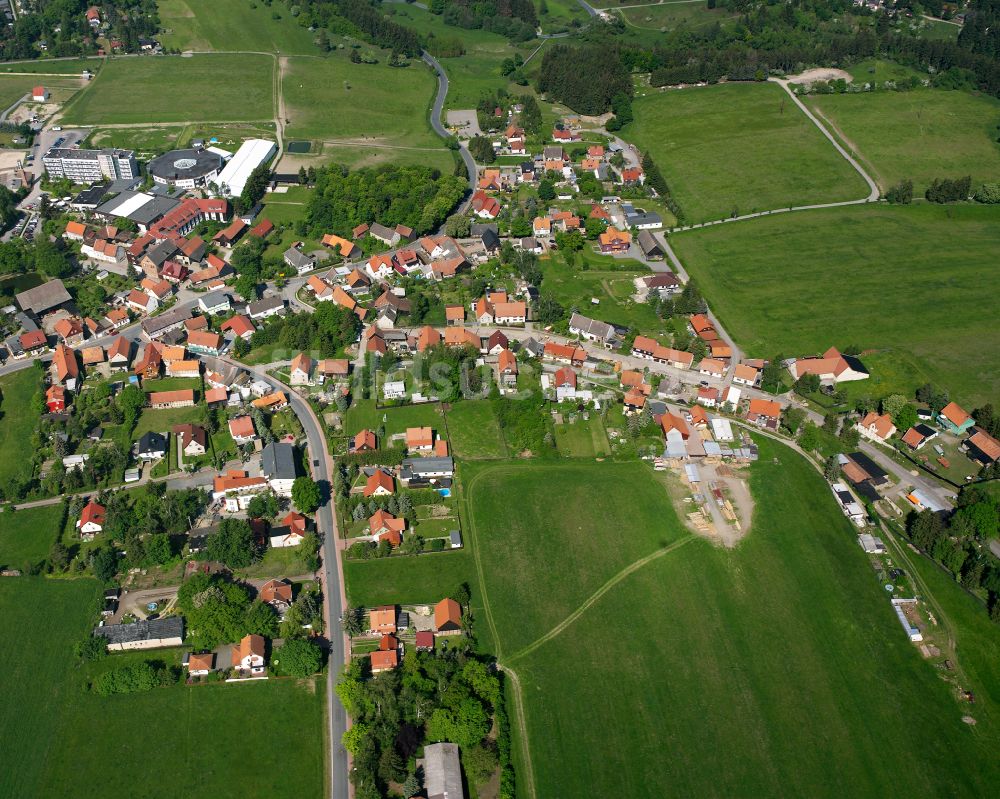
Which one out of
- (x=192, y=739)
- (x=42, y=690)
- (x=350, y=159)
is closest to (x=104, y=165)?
(x=350, y=159)

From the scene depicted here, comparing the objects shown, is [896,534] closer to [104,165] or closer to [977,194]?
[977,194]

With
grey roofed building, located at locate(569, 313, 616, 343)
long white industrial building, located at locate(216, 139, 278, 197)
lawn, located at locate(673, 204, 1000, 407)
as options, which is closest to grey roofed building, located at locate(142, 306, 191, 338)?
long white industrial building, located at locate(216, 139, 278, 197)

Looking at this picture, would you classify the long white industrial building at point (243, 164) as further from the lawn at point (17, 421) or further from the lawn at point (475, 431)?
the lawn at point (475, 431)

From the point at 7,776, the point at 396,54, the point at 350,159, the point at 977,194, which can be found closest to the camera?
the point at 7,776

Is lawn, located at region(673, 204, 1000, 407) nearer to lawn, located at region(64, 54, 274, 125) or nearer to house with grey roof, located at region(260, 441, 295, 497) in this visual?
house with grey roof, located at region(260, 441, 295, 497)

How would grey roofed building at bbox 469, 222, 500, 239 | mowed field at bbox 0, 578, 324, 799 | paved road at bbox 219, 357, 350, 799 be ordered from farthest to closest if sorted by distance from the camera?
grey roofed building at bbox 469, 222, 500, 239, paved road at bbox 219, 357, 350, 799, mowed field at bbox 0, 578, 324, 799

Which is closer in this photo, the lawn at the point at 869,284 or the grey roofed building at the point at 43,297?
the lawn at the point at 869,284

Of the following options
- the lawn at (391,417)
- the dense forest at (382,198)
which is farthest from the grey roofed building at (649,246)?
the lawn at (391,417)
